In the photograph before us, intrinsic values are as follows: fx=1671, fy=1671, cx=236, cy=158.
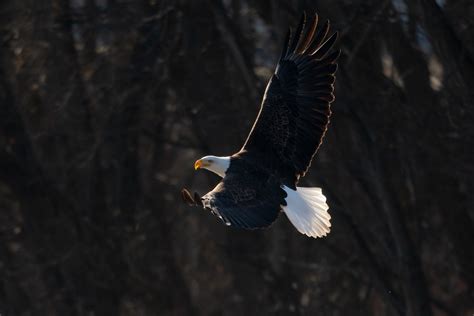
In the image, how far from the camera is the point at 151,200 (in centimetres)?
1855

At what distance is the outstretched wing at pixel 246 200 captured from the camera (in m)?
10.0

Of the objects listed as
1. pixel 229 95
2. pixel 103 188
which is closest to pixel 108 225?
pixel 103 188

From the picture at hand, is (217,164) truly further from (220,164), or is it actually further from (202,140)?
(202,140)

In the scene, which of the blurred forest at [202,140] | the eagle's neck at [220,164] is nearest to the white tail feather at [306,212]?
the eagle's neck at [220,164]

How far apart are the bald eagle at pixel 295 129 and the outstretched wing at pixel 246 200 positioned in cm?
5

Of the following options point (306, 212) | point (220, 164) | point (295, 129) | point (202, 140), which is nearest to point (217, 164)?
point (220, 164)

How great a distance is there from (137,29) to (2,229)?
257 cm

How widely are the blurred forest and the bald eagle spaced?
3.04 meters

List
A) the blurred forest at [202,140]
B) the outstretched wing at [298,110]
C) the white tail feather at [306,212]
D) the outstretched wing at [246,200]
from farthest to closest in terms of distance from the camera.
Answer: the blurred forest at [202,140] < the outstretched wing at [298,110] < the white tail feather at [306,212] < the outstretched wing at [246,200]

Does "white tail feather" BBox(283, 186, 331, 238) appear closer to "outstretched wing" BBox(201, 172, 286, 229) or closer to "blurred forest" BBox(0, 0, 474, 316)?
"outstretched wing" BBox(201, 172, 286, 229)

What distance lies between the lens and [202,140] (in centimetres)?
1680

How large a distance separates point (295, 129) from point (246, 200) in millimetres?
800

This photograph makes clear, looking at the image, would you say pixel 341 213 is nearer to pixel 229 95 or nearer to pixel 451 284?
pixel 229 95

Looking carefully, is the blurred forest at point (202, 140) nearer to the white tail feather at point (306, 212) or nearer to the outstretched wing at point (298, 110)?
the outstretched wing at point (298, 110)
